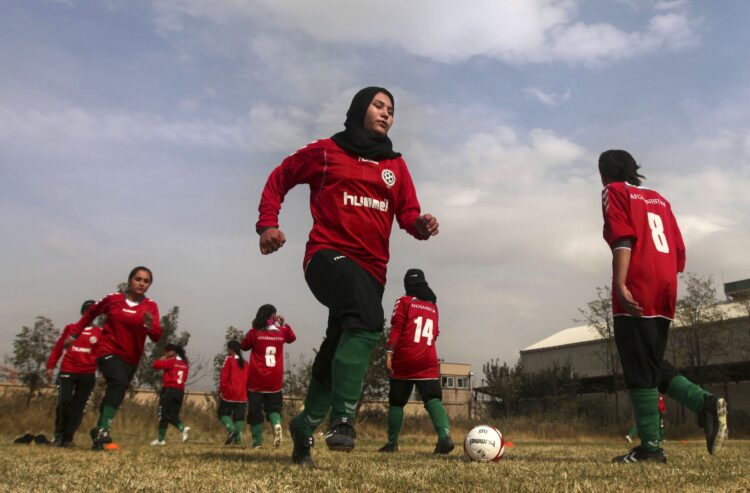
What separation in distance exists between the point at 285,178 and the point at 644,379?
10.1ft

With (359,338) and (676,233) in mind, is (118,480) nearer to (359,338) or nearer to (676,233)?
(359,338)

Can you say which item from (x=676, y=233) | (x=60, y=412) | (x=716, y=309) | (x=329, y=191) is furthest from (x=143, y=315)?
(x=716, y=309)

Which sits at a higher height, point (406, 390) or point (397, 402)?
point (406, 390)

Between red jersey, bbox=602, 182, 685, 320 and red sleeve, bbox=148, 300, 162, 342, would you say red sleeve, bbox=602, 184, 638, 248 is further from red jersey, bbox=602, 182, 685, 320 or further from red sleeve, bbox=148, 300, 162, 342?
red sleeve, bbox=148, 300, 162, 342

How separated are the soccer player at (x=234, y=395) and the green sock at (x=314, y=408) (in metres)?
8.04

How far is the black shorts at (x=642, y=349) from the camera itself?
477 centimetres

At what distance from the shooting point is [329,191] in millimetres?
4148

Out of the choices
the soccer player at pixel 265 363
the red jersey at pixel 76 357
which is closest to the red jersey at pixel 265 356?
the soccer player at pixel 265 363

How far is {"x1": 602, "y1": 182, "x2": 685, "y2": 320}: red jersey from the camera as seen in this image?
4.84 meters

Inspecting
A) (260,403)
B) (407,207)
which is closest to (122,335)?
(260,403)

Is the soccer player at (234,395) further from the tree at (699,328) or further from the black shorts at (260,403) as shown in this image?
the tree at (699,328)

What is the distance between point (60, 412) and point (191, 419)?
391 inches

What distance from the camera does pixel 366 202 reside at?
4.18 meters

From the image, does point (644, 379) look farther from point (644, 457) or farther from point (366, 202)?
point (366, 202)
